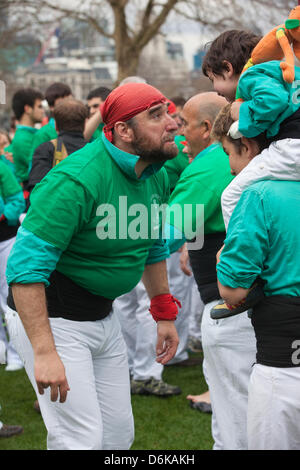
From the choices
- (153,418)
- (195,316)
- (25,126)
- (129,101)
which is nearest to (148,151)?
(129,101)

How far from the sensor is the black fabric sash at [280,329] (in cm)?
248

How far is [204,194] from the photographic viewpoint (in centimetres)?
359

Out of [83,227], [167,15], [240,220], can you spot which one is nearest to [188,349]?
[83,227]

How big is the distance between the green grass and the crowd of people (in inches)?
38.9

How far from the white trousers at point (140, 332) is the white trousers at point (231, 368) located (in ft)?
6.99

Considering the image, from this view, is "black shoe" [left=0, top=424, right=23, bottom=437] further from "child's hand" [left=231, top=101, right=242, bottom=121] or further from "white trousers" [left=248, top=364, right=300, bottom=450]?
"child's hand" [left=231, top=101, right=242, bottom=121]

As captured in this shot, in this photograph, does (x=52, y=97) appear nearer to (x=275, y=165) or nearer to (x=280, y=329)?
(x=275, y=165)

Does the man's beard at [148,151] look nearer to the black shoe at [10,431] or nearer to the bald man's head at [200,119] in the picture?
the bald man's head at [200,119]

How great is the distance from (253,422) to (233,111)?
1.25 m

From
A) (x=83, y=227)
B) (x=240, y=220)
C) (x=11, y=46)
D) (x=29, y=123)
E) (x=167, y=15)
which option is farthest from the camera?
(x=11, y=46)

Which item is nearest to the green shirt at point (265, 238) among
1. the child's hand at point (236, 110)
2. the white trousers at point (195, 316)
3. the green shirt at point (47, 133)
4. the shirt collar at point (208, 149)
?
the child's hand at point (236, 110)

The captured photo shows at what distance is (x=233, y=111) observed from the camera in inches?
106
